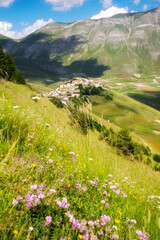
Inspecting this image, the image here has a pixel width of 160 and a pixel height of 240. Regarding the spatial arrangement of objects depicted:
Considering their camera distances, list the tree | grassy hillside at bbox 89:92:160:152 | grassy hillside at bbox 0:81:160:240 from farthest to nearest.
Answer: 1. grassy hillside at bbox 89:92:160:152
2. the tree
3. grassy hillside at bbox 0:81:160:240

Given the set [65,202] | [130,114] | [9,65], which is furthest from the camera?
[130,114]

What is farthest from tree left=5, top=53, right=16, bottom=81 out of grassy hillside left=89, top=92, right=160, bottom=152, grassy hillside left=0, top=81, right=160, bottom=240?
grassy hillside left=89, top=92, right=160, bottom=152

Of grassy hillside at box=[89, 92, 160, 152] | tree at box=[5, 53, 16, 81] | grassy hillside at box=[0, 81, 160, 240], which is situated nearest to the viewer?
grassy hillside at box=[0, 81, 160, 240]

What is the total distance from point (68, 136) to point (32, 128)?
1828 mm

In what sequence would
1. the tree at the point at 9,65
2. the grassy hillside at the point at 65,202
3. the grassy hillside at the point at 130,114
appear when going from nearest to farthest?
the grassy hillside at the point at 65,202 → the tree at the point at 9,65 → the grassy hillside at the point at 130,114

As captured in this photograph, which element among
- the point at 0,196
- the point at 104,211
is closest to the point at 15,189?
the point at 0,196

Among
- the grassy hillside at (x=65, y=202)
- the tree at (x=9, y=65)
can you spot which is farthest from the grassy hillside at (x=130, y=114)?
the grassy hillside at (x=65, y=202)

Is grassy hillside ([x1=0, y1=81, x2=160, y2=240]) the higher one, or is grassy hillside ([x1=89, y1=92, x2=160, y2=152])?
grassy hillside ([x1=0, y1=81, x2=160, y2=240])

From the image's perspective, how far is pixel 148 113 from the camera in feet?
419

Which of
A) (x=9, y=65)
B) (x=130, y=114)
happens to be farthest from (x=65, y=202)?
(x=130, y=114)

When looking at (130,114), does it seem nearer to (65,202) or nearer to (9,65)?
(9,65)

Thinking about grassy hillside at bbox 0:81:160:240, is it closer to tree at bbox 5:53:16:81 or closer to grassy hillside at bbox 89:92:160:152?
tree at bbox 5:53:16:81

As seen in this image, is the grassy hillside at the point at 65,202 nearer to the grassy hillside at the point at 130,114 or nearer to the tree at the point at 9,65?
the tree at the point at 9,65

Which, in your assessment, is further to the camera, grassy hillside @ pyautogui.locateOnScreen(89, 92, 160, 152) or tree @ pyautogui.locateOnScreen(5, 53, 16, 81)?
grassy hillside @ pyautogui.locateOnScreen(89, 92, 160, 152)
